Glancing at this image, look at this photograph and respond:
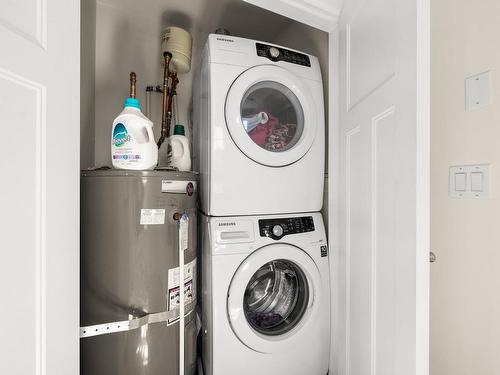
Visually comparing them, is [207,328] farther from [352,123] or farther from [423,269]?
[352,123]

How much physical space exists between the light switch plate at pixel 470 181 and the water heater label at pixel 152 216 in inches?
43.4

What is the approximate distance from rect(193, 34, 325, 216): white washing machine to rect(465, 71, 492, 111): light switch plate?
601mm

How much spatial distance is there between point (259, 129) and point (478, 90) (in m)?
0.87

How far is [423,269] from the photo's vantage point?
61 cm

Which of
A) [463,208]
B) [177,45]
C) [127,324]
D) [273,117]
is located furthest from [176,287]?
[177,45]

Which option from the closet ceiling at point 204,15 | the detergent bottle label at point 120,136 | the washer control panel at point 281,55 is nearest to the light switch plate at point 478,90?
the washer control panel at point 281,55

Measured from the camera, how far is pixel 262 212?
1201mm

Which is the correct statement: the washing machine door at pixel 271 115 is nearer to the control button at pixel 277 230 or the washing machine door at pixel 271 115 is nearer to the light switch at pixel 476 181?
the control button at pixel 277 230

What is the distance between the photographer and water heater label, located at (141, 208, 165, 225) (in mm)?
900

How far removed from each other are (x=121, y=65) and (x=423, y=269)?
203cm

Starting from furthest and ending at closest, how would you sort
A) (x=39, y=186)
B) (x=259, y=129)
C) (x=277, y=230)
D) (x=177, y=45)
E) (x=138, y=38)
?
1. (x=138, y=38)
2. (x=177, y=45)
3. (x=259, y=129)
4. (x=277, y=230)
5. (x=39, y=186)

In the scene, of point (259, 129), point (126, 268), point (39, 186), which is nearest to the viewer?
point (39, 186)

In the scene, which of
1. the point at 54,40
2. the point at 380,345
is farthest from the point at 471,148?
the point at 54,40

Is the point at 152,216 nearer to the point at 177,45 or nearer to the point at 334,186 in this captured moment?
the point at 334,186
